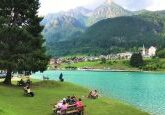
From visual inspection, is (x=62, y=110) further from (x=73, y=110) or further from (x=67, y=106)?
(x=73, y=110)

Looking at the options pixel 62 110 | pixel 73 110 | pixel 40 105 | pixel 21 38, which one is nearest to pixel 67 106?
pixel 62 110

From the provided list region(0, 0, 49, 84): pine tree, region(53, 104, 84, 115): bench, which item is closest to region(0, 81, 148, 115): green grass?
region(53, 104, 84, 115): bench

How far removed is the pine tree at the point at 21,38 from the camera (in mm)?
70500

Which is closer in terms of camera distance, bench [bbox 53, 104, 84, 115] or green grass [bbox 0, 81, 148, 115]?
bench [bbox 53, 104, 84, 115]

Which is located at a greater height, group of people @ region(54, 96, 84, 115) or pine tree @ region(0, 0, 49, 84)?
pine tree @ region(0, 0, 49, 84)

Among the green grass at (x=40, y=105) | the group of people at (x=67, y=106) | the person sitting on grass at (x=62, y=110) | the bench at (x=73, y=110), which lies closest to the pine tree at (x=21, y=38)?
the green grass at (x=40, y=105)

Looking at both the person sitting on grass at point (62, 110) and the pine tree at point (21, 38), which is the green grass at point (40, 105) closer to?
the person sitting on grass at point (62, 110)

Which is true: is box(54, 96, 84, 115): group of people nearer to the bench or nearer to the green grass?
the bench

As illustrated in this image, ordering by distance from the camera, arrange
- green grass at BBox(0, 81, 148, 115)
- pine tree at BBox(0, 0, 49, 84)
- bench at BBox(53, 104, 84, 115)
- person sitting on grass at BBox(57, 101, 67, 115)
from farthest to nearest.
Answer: pine tree at BBox(0, 0, 49, 84) < green grass at BBox(0, 81, 148, 115) < bench at BBox(53, 104, 84, 115) < person sitting on grass at BBox(57, 101, 67, 115)

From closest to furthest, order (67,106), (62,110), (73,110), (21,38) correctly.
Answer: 1. (62,110)
2. (67,106)
3. (73,110)
4. (21,38)

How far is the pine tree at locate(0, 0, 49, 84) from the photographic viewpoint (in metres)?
70.5

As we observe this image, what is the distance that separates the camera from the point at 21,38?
2879 inches

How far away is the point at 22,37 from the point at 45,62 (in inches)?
270

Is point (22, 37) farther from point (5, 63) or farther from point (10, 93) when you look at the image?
point (10, 93)
